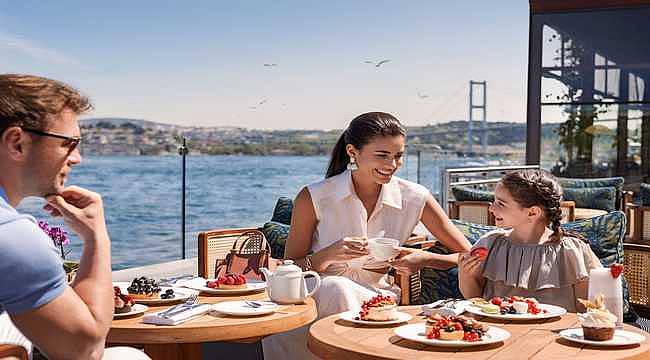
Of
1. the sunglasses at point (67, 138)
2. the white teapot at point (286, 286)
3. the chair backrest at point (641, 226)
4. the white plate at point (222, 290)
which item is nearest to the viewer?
the sunglasses at point (67, 138)

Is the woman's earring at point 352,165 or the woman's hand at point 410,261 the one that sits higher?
the woman's earring at point 352,165

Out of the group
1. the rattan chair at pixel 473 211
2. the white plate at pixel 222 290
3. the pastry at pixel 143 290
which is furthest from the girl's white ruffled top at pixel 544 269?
the rattan chair at pixel 473 211

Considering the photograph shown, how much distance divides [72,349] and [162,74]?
35550 mm

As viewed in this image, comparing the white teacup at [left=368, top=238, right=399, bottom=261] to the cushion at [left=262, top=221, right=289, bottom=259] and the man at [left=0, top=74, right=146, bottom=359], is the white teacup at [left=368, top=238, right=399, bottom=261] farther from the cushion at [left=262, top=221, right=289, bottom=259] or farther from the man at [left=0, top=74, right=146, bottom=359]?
the man at [left=0, top=74, right=146, bottom=359]

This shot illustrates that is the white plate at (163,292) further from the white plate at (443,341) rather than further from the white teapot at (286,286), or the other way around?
the white plate at (443,341)

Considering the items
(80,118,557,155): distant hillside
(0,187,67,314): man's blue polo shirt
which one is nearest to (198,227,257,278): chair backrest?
(0,187,67,314): man's blue polo shirt

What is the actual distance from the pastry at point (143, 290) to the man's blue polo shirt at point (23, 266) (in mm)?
1215

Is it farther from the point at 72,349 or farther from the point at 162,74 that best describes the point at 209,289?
the point at 162,74

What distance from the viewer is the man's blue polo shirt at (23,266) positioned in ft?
4.65

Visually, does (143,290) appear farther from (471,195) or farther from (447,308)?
(471,195)

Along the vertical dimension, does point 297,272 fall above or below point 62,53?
below

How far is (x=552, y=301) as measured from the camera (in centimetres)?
296

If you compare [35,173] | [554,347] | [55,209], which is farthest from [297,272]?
[35,173]

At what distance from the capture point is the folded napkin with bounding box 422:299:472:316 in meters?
2.51
